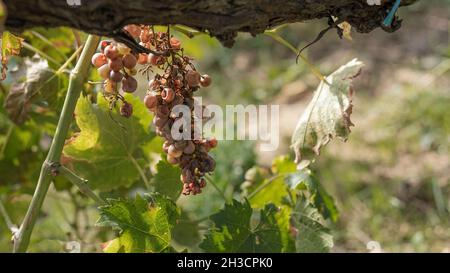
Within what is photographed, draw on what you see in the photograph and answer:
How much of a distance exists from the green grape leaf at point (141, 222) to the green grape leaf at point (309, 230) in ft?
1.43

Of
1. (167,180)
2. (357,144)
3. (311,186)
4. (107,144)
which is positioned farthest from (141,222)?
(357,144)

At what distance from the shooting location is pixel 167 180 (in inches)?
69.2

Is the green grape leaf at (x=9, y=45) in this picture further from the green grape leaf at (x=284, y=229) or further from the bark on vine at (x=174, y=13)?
the green grape leaf at (x=284, y=229)

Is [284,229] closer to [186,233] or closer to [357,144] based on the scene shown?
[186,233]

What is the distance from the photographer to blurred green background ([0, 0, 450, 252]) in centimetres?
245

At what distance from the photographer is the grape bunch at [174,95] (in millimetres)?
1384

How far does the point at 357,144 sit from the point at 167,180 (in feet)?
6.05

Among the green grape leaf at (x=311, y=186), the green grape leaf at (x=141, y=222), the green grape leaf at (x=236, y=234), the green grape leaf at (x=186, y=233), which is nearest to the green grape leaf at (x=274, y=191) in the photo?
the green grape leaf at (x=311, y=186)

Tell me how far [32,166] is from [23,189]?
→ 130 millimetres

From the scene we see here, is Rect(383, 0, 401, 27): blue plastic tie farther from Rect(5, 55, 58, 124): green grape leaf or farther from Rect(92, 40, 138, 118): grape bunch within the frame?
Rect(5, 55, 58, 124): green grape leaf

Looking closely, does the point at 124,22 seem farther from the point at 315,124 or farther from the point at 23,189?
the point at 23,189

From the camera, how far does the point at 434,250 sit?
2.58 metres

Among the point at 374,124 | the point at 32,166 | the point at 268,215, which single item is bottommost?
the point at 268,215
